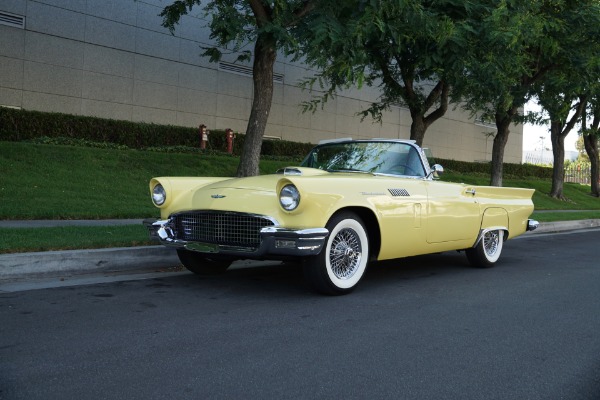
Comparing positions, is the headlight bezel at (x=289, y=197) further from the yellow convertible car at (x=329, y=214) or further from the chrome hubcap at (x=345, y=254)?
the chrome hubcap at (x=345, y=254)

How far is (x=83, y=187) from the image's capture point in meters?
12.5

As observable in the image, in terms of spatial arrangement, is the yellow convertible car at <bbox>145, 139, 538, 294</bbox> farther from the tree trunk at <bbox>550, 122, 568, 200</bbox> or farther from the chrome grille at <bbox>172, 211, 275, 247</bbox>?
the tree trunk at <bbox>550, 122, 568, 200</bbox>

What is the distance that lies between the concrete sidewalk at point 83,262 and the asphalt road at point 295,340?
2.14 feet

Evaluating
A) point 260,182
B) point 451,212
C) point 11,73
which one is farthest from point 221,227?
point 11,73

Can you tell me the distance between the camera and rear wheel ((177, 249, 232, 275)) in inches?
251

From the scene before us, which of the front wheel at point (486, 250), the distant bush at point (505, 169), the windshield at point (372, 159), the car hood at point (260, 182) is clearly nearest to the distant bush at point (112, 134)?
the distant bush at point (505, 169)

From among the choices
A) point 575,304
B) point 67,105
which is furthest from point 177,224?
point 67,105

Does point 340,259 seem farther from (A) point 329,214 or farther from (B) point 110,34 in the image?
(B) point 110,34

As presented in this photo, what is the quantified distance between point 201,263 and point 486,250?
372 centimetres

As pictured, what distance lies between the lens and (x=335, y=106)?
25.0 meters

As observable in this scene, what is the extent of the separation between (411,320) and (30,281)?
3.60 meters

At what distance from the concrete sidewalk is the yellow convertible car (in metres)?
0.63

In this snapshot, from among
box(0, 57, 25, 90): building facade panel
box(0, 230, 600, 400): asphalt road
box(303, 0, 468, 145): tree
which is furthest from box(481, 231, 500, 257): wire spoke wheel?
box(0, 57, 25, 90): building facade panel

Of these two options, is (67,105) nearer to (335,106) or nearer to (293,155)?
(293,155)
